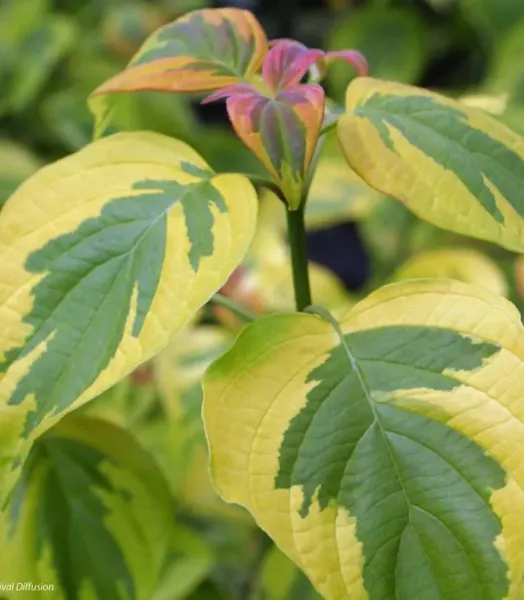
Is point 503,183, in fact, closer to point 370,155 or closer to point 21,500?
point 370,155

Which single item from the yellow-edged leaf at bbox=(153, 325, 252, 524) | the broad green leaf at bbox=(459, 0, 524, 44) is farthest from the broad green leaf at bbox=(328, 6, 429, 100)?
the yellow-edged leaf at bbox=(153, 325, 252, 524)

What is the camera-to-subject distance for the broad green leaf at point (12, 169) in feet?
3.76

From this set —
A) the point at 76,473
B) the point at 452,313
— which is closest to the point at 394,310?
the point at 452,313

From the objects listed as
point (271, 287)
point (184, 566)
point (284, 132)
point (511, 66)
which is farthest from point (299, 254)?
point (511, 66)

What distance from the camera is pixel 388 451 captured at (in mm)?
378

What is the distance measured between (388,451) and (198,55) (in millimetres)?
284

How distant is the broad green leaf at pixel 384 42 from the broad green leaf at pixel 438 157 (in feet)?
4.79

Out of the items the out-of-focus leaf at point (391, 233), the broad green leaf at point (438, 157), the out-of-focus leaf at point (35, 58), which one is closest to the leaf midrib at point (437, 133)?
the broad green leaf at point (438, 157)

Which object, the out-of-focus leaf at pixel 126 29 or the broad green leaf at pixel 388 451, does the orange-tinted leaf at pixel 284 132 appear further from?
the out-of-focus leaf at pixel 126 29

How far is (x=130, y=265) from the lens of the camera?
408mm

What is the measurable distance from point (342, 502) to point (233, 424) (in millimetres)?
64

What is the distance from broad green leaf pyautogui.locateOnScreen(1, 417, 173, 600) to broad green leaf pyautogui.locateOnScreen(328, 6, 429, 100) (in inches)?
58.6

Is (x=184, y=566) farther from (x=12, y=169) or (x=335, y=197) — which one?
(x=12, y=169)

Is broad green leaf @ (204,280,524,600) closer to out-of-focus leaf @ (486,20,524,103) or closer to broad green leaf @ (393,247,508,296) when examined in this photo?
broad green leaf @ (393,247,508,296)
